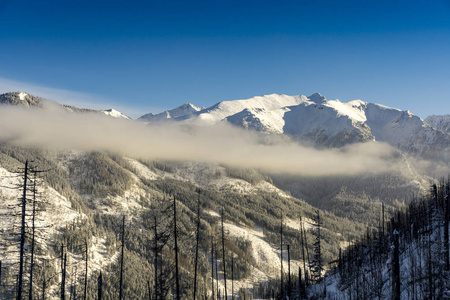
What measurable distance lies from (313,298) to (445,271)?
30.7 metres

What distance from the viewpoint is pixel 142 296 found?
173m

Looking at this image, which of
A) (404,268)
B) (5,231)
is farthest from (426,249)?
(5,231)

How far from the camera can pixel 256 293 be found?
195m

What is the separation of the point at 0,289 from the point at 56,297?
2737 cm

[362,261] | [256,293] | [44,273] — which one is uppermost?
[362,261]

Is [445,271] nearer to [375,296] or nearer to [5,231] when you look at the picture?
[375,296]

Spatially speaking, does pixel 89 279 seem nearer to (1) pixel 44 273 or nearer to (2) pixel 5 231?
(1) pixel 44 273

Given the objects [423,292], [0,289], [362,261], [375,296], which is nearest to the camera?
[423,292]

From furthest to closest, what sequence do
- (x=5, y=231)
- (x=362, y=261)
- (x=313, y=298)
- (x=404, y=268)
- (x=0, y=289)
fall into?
1. (x=5, y=231)
2. (x=0, y=289)
3. (x=362, y=261)
4. (x=313, y=298)
5. (x=404, y=268)

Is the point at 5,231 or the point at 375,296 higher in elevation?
the point at 5,231

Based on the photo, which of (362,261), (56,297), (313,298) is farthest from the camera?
(56,297)

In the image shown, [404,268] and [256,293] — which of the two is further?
[256,293]

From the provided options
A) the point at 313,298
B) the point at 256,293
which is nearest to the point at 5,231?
the point at 256,293

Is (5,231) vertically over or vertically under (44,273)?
over
